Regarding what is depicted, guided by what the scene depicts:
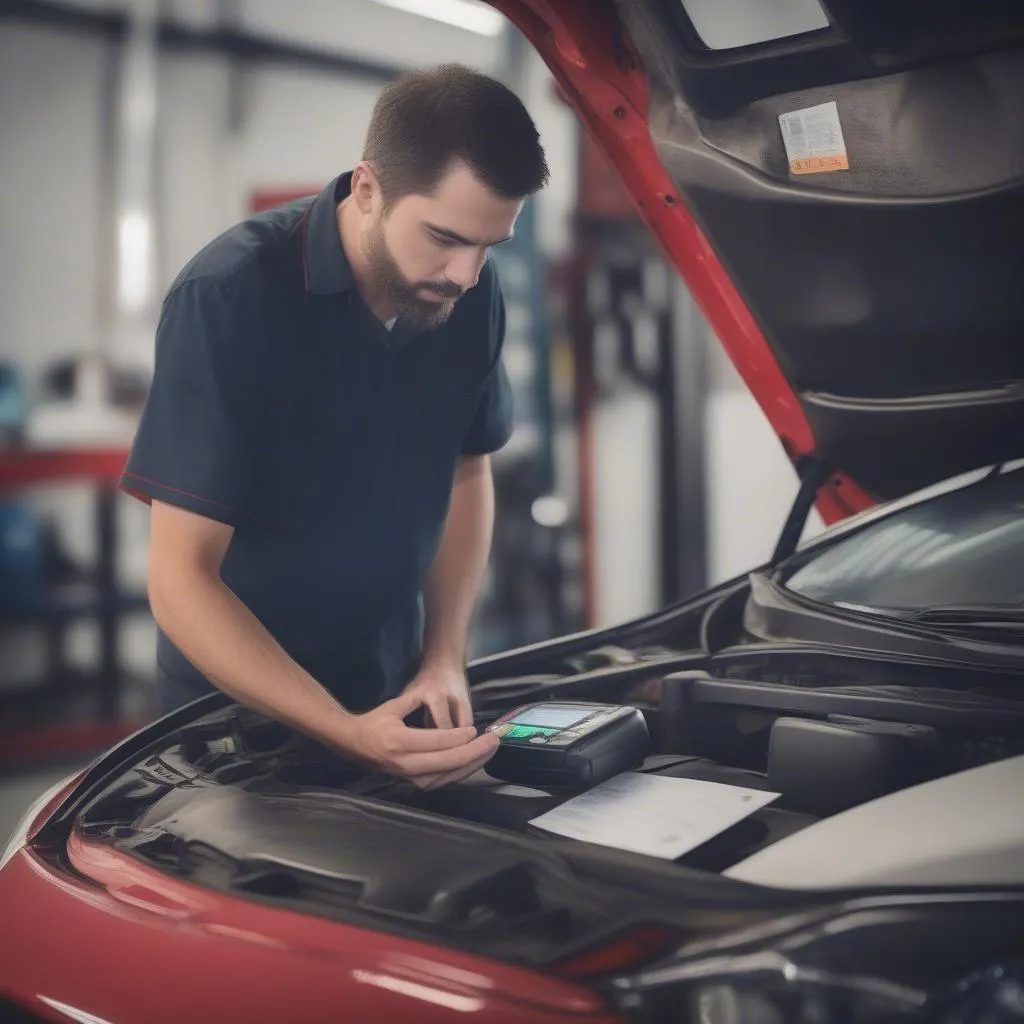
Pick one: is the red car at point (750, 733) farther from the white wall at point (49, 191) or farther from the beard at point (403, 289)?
the white wall at point (49, 191)

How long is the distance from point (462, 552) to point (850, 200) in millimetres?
685

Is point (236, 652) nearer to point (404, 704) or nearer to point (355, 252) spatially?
point (404, 704)

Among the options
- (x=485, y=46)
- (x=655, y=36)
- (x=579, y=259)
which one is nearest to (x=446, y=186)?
(x=655, y=36)

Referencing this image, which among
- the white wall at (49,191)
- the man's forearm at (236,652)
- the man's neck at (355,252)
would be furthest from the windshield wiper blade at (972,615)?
the white wall at (49,191)

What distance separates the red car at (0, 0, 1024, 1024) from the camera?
0.69 metres

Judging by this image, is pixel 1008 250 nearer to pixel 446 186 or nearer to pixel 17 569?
pixel 446 186

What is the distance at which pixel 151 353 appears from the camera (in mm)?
4570

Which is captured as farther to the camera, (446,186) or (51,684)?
(51,684)

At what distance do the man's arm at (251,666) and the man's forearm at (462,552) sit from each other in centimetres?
34

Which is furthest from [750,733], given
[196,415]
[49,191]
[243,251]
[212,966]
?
[49,191]

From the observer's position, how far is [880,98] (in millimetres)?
1072

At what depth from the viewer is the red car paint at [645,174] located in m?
1.18

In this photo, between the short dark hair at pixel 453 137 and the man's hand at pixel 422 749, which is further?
the short dark hair at pixel 453 137

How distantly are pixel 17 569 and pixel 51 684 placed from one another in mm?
550
